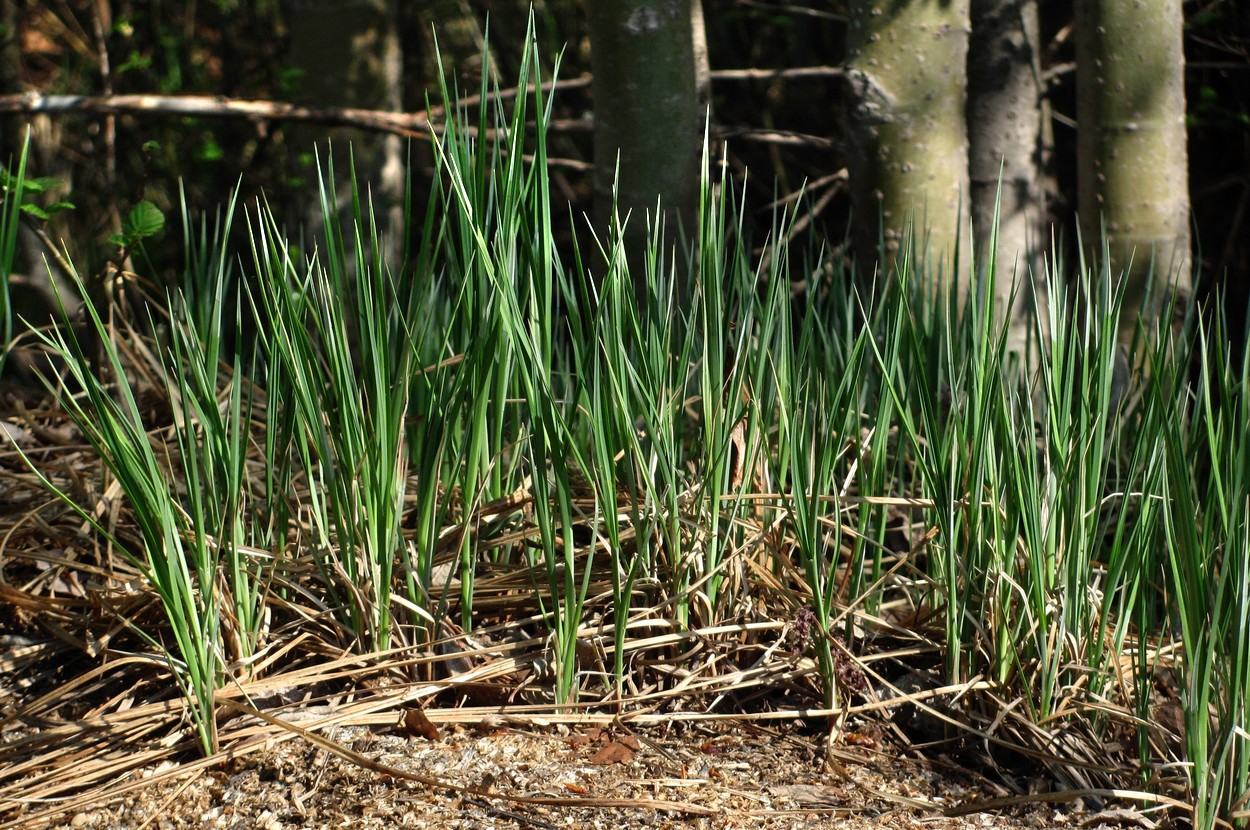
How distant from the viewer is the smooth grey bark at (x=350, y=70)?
8.92 ft

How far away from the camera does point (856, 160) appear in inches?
83.2

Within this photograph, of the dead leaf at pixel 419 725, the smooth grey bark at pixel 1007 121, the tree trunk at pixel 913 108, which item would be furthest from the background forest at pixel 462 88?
the dead leaf at pixel 419 725

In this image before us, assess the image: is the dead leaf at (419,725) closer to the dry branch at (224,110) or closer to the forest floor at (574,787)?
the forest floor at (574,787)

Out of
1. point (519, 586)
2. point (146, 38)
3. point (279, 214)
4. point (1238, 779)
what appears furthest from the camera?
point (146, 38)

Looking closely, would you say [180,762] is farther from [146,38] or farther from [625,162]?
[146,38]

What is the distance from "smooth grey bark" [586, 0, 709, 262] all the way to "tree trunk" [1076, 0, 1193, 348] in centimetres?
88

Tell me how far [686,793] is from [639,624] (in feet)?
0.69

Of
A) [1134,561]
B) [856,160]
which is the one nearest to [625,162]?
[856,160]

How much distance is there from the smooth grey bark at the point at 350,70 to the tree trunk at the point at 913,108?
1281mm

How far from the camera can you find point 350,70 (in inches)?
108

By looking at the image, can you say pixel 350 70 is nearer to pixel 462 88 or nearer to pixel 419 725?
pixel 462 88

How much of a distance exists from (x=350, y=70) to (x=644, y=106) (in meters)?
1.16

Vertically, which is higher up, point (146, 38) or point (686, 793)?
point (146, 38)

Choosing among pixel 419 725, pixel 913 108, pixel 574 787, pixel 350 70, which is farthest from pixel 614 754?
pixel 350 70
